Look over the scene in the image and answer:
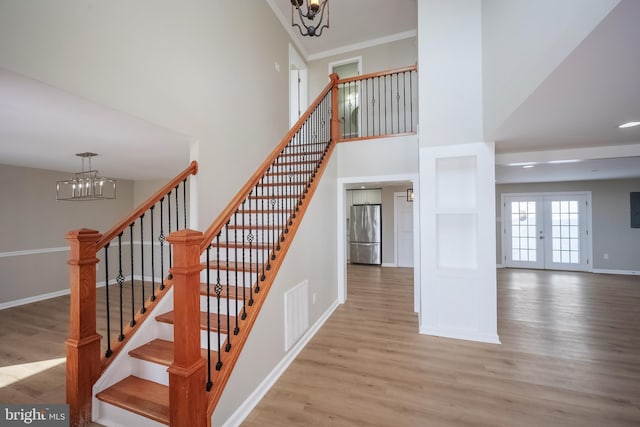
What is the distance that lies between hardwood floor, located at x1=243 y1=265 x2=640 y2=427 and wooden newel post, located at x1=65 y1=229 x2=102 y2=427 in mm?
1165

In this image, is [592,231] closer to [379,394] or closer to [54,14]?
[379,394]

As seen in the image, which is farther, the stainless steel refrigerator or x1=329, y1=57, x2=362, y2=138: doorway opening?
the stainless steel refrigerator

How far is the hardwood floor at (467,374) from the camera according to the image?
6.50 ft

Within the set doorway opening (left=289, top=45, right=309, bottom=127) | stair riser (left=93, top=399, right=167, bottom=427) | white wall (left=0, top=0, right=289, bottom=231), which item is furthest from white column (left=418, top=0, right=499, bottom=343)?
doorway opening (left=289, top=45, right=309, bottom=127)

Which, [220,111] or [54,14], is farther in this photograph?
[220,111]

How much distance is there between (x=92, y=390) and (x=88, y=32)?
2.53 metres

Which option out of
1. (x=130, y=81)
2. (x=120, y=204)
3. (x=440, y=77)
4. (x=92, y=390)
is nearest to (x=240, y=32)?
(x=130, y=81)

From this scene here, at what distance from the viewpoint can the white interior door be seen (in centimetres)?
755

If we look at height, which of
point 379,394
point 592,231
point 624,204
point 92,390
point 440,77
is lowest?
point 379,394

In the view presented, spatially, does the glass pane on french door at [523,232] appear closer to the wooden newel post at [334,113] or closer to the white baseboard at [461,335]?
the white baseboard at [461,335]

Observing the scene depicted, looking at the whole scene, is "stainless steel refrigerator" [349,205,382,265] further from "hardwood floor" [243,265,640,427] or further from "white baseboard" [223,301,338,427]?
"white baseboard" [223,301,338,427]

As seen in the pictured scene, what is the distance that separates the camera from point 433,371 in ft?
8.32

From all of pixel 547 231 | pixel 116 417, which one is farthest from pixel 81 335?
pixel 547 231

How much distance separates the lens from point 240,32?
3596mm
